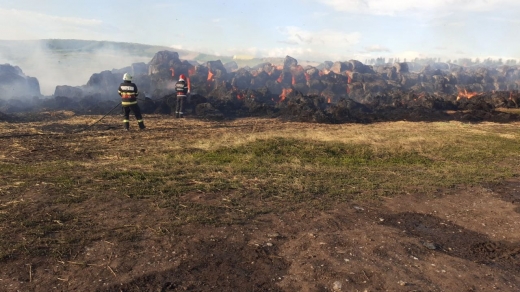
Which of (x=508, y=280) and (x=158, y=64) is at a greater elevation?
(x=158, y=64)

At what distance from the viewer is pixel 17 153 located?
8.10 meters

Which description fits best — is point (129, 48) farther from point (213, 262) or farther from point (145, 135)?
point (213, 262)

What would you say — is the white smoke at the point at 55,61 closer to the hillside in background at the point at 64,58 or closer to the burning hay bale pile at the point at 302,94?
the hillside in background at the point at 64,58

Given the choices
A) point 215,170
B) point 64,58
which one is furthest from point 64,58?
point 215,170

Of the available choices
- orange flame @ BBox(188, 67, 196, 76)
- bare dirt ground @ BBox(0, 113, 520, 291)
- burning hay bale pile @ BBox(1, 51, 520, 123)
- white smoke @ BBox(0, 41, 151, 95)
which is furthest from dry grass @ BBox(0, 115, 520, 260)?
white smoke @ BBox(0, 41, 151, 95)

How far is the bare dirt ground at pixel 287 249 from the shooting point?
10.6 feet

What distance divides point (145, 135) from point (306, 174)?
6.26 meters

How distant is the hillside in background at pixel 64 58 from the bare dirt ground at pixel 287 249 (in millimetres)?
38679

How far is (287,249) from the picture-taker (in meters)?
3.88

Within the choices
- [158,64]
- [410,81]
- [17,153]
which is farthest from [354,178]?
[410,81]

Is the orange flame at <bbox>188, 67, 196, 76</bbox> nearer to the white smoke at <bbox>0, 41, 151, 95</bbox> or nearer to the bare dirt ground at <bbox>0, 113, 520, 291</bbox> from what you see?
the white smoke at <bbox>0, 41, 151, 95</bbox>

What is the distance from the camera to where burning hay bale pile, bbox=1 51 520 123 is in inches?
698

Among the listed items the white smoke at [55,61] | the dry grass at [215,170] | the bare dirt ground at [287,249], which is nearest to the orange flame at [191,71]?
the dry grass at [215,170]

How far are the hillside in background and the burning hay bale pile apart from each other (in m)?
15.7
